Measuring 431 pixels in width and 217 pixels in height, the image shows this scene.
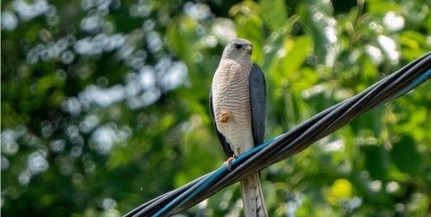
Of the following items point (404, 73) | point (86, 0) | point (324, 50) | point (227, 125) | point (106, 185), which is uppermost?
point (86, 0)

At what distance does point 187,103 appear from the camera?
30.5ft

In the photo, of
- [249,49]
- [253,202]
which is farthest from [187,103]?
[253,202]

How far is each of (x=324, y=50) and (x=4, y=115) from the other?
5926 millimetres

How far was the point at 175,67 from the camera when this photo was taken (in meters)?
12.4

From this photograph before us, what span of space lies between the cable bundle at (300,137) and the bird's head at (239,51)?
6.21ft

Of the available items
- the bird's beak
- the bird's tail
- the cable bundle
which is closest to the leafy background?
the bird's beak

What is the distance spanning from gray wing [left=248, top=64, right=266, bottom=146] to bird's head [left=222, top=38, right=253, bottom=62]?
0.57ft

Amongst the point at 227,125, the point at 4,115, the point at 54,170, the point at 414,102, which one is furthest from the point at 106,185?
the point at 227,125

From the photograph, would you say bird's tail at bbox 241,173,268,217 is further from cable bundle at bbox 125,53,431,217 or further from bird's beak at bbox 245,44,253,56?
cable bundle at bbox 125,53,431,217

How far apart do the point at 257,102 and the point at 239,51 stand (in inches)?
14.2

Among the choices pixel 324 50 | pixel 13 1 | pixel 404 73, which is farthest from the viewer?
pixel 13 1

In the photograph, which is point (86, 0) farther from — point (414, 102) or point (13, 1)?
point (414, 102)

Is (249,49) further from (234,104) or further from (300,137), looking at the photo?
(300,137)

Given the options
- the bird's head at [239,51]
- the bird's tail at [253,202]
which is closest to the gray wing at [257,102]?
the bird's head at [239,51]
